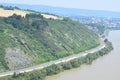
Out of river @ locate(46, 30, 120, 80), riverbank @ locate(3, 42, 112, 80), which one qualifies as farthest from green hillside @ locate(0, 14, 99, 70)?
river @ locate(46, 30, 120, 80)

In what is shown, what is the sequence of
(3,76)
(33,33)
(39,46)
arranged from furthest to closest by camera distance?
(33,33)
(39,46)
(3,76)

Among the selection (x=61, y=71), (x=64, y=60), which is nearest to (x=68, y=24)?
(x=64, y=60)

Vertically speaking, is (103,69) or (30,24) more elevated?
(30,24)

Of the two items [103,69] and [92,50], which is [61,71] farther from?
[92,50]

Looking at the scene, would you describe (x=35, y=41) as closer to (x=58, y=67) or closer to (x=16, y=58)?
(x=16, y=58)

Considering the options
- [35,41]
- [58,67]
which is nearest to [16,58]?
[58,67]

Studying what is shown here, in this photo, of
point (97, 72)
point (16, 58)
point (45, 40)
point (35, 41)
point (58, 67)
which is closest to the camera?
point (16, 58)

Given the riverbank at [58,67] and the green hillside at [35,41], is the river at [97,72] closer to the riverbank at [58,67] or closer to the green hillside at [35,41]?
the riverbank at [58,67]

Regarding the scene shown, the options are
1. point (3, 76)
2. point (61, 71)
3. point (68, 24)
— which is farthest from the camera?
point (68, 24)
